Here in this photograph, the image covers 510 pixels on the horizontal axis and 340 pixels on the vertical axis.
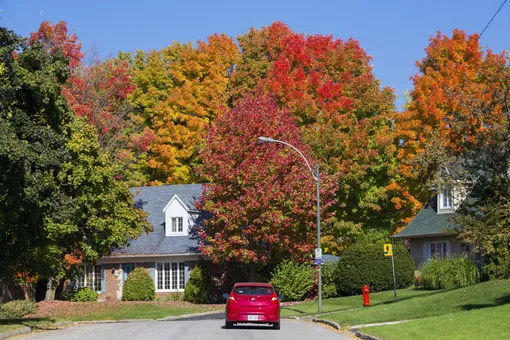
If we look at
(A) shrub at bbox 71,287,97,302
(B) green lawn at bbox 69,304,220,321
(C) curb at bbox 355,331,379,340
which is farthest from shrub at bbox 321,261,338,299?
(C) curb at bbox 355,331,379,340

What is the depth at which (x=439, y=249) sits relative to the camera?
51.9 m

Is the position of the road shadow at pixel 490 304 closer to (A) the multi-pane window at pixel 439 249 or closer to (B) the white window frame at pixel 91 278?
(A) the multi-pane window at pixel 439 249

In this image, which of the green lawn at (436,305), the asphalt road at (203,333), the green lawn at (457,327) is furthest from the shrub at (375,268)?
the green lawn at (457,327)

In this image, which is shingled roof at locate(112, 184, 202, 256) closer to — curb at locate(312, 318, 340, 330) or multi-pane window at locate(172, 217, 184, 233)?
multi-pane window at locate(172, 217, 184, 233)

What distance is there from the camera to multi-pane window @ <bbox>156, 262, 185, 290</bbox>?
54.7m

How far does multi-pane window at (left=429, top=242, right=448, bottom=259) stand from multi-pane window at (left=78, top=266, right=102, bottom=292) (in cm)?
2069

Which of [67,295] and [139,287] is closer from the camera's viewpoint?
[139,287]

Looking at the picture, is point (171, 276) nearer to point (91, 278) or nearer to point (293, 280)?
point (91, 278)

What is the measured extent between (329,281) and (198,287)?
25.0 feet

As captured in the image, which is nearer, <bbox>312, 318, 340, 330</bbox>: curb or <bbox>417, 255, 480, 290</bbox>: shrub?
<bbox>312, 318, 340, 330</bbox>: curb

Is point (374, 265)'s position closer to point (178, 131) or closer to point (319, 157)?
point (319, 157)

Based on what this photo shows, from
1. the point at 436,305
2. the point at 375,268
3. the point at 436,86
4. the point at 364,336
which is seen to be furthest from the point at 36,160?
the point at 436,86

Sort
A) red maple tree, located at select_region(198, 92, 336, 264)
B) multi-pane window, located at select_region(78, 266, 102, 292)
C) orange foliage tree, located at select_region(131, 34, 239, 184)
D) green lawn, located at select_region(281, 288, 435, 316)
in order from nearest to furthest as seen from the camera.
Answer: green lawn, located at select_region(281, 288, 435, 316) → red maple tree, located at select_region(198, 92, 336, 264) → multi-pane window, located at select_region(78, 266, 102, 292) → orange foliage tree, located at select_region(131, 34, 239, 184)

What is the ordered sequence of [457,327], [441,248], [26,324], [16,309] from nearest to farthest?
[457,327], [26,324], [16,309], [441,248]
